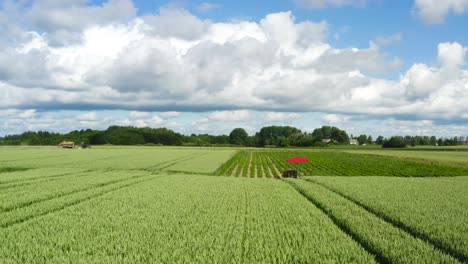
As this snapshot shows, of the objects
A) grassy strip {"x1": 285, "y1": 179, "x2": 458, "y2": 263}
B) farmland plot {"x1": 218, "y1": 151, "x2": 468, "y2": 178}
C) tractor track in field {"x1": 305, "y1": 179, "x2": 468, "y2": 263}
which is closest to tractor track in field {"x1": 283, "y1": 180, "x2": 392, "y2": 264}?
grassy strip {"x1": 285, "y1": 179, "x2": 458, "y2": 263}

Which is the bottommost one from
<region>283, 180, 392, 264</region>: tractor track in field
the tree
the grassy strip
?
<region>283, 180, 392, 264</region>: tractor track in field

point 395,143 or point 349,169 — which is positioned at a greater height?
point 395,143

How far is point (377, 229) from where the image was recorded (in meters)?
11.0

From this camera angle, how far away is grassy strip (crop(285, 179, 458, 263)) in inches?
329

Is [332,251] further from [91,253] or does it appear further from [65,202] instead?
[65,202]

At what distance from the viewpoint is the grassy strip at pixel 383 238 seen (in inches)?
329

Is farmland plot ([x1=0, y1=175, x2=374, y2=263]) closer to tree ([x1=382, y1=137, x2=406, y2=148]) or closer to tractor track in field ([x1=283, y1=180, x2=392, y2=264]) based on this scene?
tractor track in field ([x1=283, y1=180, x2=392, y2=264])

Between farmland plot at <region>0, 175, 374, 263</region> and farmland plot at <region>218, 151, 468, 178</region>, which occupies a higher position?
farmland plot at <region>0, 175, 374, 263</region>

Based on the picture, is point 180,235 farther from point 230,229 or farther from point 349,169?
point 349,169

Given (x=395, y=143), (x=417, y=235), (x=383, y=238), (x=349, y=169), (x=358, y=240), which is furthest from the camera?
(x=395, y=143)

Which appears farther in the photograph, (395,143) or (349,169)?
(395,143)

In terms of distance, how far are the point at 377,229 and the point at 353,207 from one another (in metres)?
4.02

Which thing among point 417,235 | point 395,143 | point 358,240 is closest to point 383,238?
point 358,240

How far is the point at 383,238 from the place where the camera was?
989 cm
